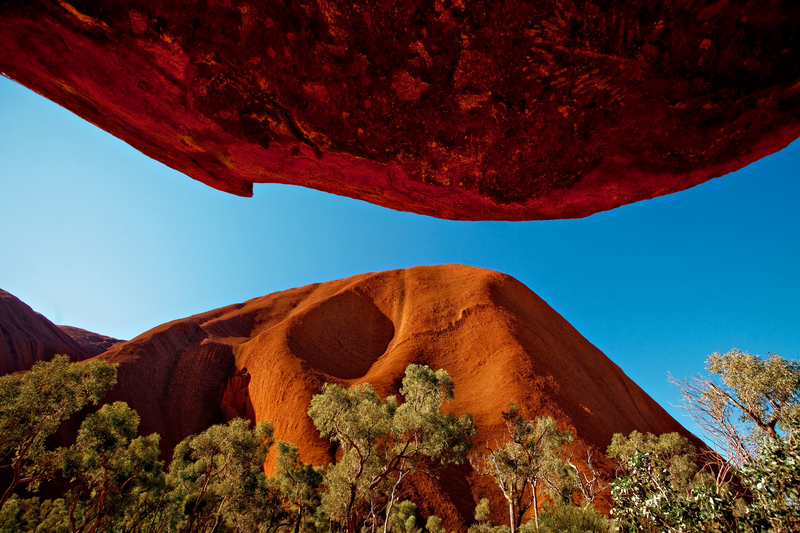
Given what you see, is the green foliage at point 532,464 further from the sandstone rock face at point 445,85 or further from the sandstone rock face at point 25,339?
the sandstone rock face at point 25,339

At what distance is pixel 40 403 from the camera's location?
13.0m

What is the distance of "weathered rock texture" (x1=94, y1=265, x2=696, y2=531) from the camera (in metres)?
33.9

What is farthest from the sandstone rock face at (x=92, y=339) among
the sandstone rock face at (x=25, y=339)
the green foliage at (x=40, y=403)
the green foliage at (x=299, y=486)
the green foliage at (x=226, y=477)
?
the green foliage at (x=299, y=486)

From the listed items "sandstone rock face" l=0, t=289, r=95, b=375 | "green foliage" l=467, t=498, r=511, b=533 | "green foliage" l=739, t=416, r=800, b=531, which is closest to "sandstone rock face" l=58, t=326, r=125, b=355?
"sandstone rock face" l=0, t=289, r=95, b=375

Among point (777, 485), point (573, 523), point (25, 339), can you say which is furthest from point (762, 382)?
point (25, 339)

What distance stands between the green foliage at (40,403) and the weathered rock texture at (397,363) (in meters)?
20.3

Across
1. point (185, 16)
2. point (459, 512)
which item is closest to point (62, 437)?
point (459, 512)

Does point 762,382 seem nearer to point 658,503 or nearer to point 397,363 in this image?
point 658,503

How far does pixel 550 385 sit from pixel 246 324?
151 feet

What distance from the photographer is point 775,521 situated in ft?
20.4

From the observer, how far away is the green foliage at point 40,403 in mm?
12734

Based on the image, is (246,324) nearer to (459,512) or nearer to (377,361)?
(377,361)

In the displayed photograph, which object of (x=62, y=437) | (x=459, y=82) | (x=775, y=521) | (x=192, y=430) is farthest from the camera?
(x=192, y=430)

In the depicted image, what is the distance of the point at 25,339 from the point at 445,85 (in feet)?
200
